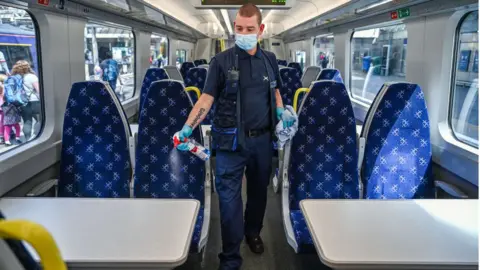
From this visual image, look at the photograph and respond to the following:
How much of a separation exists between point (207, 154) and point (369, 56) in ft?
16.7

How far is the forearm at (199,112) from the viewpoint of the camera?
96.9 inches

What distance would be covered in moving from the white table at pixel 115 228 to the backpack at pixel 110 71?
434cm

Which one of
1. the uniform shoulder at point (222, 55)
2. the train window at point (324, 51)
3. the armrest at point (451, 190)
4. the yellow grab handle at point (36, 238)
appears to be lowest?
→ the armrest at point (451, 190)

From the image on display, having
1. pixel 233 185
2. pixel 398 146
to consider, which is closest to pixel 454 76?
pixel 398 146

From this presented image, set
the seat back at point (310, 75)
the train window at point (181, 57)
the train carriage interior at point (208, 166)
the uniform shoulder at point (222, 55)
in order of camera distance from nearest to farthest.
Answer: the train carriage interior at point (208, 166) < the uniform shoulder at point (222, 55) < the seat back at point (310, 75) < the train window at point (181, 57)

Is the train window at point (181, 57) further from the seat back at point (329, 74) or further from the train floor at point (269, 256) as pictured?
the train floor at point (269, 256)

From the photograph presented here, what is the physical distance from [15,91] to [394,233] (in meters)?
2.88

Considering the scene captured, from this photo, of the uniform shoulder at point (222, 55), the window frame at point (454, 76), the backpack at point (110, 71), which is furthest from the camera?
the backpack at point (110, 71)

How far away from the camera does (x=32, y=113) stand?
3.46 m

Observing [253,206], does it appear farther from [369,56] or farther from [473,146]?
[369,56]

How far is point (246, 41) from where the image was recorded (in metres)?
2.55

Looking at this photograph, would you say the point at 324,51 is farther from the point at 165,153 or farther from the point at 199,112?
the point at 199,112

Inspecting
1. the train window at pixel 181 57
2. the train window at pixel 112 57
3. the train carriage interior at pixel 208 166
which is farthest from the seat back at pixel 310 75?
the train window at pixel 181 57

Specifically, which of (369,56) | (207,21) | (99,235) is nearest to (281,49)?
(207,21)
